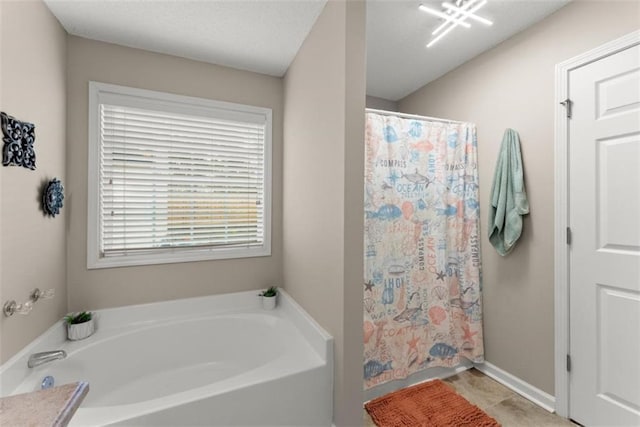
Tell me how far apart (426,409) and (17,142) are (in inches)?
104

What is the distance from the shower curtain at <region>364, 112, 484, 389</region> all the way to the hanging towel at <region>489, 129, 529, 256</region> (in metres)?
0.19

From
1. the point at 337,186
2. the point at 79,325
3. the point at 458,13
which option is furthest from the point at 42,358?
the point at 458,13

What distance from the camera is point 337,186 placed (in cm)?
153

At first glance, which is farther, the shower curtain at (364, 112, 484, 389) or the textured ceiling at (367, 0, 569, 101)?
the shower curtain at (364, 112, 484, 389)

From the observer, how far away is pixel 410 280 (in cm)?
206

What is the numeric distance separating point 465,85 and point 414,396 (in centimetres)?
240

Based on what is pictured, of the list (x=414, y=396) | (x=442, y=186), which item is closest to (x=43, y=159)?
(x=442, y=186)

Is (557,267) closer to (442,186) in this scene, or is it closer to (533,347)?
(533,347)

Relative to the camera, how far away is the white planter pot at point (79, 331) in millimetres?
1787

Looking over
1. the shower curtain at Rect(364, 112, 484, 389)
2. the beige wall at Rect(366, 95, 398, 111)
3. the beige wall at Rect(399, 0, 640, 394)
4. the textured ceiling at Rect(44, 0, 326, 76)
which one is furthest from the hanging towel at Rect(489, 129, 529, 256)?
the textured ceiling at Rect(44, 0, 326, 76)

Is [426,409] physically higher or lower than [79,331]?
lower

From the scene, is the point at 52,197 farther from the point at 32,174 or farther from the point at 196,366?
the point at 196,366

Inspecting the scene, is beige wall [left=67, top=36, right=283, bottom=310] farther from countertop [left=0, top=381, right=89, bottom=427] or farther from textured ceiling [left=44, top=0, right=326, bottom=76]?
countertop [left=0, top=381, right=89, bottom=427]

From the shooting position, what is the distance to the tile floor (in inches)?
68.4
